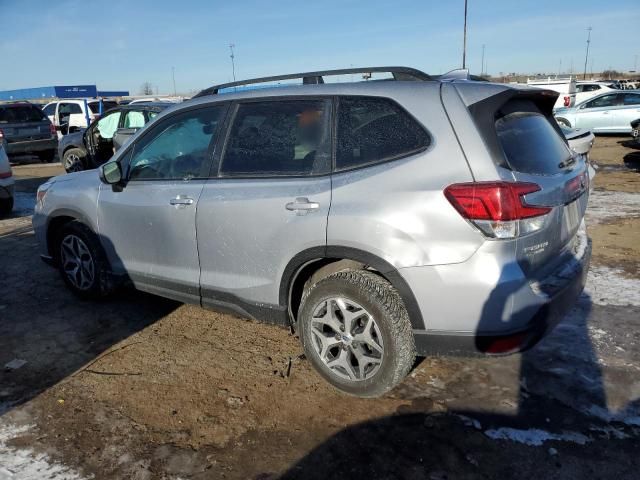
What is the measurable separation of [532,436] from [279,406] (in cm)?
141

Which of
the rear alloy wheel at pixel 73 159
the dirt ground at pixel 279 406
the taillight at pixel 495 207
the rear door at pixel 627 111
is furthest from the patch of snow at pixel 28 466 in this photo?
the rear door at pixel 627 111

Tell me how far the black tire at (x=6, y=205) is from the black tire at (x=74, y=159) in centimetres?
317

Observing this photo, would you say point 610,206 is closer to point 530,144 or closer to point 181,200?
point 530,144

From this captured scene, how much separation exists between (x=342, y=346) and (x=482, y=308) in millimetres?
899

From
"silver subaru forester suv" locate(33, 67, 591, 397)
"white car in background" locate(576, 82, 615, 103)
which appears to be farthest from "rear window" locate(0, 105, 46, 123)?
"white car in background" locate(576, 82, 615, 103)

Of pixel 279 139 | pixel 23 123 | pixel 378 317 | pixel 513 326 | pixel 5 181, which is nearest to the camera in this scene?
pixel 513 326

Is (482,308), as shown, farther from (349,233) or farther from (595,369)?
(595,369)

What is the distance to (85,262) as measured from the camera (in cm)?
466

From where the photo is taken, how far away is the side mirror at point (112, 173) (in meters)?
4.09

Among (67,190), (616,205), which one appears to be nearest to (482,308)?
(67,190)

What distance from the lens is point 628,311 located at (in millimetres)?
4219

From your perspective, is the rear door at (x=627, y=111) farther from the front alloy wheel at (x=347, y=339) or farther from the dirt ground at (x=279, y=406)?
the front alloy wheel at (x=347, y=339)

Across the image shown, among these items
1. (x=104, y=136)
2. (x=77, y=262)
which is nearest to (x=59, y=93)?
(x=104, y=136)

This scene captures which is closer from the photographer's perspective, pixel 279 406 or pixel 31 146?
pixel 279 406
